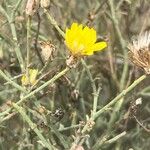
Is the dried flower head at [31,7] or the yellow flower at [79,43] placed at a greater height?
the dried flower head at [31,7]

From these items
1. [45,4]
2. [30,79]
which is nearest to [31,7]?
[45,4]

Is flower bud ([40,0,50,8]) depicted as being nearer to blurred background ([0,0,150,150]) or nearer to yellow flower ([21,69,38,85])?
blurred background ([0,0,150,150])

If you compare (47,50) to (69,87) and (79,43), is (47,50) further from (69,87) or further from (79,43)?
(69,87)

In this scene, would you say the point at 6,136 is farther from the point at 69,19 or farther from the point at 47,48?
the point at 69,19

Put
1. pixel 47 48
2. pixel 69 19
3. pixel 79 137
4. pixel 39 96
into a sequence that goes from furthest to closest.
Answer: pixel 69 19 < pixel 39 96 < pixel 47 48 < pixel 79 137

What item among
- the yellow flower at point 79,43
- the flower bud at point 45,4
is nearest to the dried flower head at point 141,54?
the yellow flower at point 79,43

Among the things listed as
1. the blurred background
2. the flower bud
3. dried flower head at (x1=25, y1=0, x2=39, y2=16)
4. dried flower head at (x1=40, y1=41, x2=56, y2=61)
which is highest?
dried flower head at (x1=25, y1=0, x2=39, y2=16)

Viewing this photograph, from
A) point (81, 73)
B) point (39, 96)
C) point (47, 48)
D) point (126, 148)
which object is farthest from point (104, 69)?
point (47, 48)

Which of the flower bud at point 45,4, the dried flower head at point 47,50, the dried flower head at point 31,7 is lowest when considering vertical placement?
the dried flower head at point 47,50

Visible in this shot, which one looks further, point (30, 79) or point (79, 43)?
point (30, 79)

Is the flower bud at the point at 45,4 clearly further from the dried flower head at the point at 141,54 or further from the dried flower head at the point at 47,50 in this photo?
the dried flower head at the point at 141,54

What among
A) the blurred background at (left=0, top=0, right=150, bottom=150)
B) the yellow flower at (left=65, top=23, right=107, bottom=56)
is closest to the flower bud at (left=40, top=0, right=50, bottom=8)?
the blurred background at (left=0, top=0, right=150, bottom=150)
